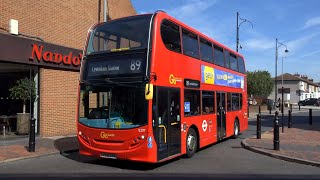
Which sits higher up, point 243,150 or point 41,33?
point 41,33

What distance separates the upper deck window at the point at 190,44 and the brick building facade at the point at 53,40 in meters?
6.91

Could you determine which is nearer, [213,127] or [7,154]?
[7,154]

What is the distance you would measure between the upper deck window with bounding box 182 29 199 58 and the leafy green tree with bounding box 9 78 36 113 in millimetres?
7615

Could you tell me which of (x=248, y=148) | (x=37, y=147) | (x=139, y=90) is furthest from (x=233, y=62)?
(x=37, y=147)

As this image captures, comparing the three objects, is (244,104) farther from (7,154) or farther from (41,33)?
(7,154)

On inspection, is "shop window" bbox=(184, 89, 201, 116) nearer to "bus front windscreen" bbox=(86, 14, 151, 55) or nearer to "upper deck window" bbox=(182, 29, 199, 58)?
"upper deck window" bbox=(182, 29, 199, 58)

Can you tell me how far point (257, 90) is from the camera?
71.8 metres

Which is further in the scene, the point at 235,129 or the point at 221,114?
the point at 235,129

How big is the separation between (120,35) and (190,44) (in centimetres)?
266

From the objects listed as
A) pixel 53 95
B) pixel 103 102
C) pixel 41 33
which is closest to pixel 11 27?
pixel 41 33

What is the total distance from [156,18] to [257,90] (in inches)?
2505

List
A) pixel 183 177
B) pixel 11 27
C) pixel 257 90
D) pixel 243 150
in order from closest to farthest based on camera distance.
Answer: pixel 183 177, pixel 243 150, pixel 11 27, pixel 257 90

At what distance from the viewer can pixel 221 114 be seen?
51.5 feet

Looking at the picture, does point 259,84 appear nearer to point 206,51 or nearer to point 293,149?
point 293,149
